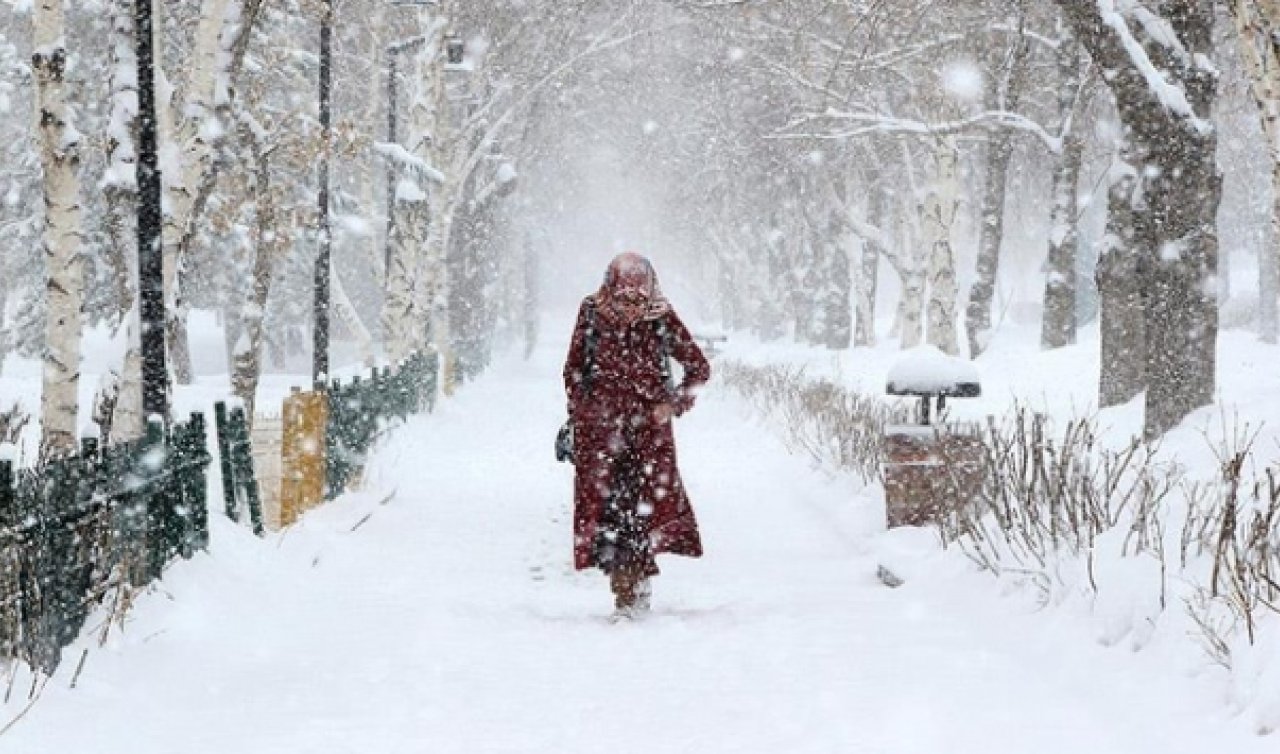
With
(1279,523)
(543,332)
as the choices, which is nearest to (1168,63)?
(1279,523)

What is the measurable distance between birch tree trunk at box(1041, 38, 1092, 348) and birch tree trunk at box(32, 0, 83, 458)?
14463 mm

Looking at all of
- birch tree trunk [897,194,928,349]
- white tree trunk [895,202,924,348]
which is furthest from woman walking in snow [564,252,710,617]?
white tree trunk [895,202,924,348]

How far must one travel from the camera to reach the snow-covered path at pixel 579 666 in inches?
170

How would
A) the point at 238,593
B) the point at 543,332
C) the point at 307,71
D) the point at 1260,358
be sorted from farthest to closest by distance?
the point at 543,332 < the point at 307,71 < the point at 1260,358 < the point at 238,593

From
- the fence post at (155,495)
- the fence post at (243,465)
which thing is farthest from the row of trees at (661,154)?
the fence post at (155,495)

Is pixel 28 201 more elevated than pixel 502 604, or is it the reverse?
pixel 28 201

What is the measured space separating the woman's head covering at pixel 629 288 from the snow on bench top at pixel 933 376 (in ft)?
7.56

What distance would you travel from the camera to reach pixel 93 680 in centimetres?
483

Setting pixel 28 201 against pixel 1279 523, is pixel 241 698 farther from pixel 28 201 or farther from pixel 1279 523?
Answer: pixel 28 201

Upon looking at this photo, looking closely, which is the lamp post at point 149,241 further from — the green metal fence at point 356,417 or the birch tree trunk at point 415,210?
the birch tree trunk at point 415,210

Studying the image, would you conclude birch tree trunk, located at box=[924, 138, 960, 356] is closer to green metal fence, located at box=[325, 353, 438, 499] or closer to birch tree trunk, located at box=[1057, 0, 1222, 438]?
green metal fence, located at box=[325, 353, 438, 499]

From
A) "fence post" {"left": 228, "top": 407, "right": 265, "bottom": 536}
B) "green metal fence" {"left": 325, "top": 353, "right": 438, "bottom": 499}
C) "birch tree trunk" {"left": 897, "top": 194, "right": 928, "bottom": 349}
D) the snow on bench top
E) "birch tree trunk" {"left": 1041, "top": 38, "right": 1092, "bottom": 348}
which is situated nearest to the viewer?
"fence post" {"left": 228, "top": 407, "right": 265, "bottom": 536}

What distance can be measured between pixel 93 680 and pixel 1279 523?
4.46 m

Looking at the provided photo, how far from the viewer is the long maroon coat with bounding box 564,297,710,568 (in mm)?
6676
